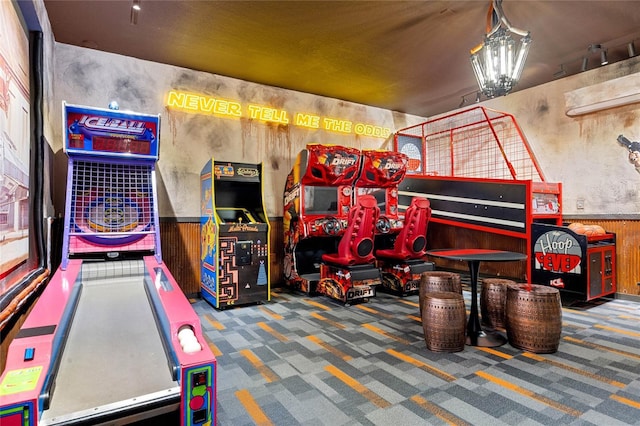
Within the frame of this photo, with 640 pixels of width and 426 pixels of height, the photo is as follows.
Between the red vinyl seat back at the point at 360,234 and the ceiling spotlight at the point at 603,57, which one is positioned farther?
the ceiling spotlight at the point at 603,57

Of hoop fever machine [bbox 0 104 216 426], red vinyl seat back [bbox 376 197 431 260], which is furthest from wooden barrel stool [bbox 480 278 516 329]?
hoop fever machine [bbox 0 104 216 426]

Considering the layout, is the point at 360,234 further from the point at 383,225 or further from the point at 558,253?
the point at 558,253

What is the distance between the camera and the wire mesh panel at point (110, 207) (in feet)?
10.3

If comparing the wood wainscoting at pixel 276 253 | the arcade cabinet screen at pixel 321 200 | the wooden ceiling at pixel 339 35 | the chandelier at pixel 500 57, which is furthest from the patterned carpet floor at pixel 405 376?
the wooden ceiling at pixel 339 35

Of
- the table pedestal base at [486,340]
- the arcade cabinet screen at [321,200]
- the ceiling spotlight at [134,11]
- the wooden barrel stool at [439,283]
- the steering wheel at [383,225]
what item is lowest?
the table pedestal base at [486,340]

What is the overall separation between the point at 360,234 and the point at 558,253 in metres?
Result: 2.49

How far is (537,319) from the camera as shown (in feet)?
9.39

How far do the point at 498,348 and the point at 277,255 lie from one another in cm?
345

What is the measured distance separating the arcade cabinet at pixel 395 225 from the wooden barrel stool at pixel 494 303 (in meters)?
1.32

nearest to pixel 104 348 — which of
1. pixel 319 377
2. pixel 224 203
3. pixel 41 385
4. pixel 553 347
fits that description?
pixel 41 385

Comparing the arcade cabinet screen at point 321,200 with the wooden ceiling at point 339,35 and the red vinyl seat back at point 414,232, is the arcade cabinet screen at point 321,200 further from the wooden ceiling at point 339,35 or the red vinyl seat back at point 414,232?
the wooden ceiling at point 339,35

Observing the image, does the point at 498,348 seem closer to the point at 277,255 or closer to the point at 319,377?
the point at 319,377

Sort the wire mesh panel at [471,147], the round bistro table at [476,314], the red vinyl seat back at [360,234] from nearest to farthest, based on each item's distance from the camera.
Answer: the round bistro table at [476,314], the red vinyl seat back at [360,234], the wire mesh panel at [471,147]

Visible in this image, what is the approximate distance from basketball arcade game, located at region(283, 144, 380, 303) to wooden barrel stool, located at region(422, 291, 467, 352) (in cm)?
160
